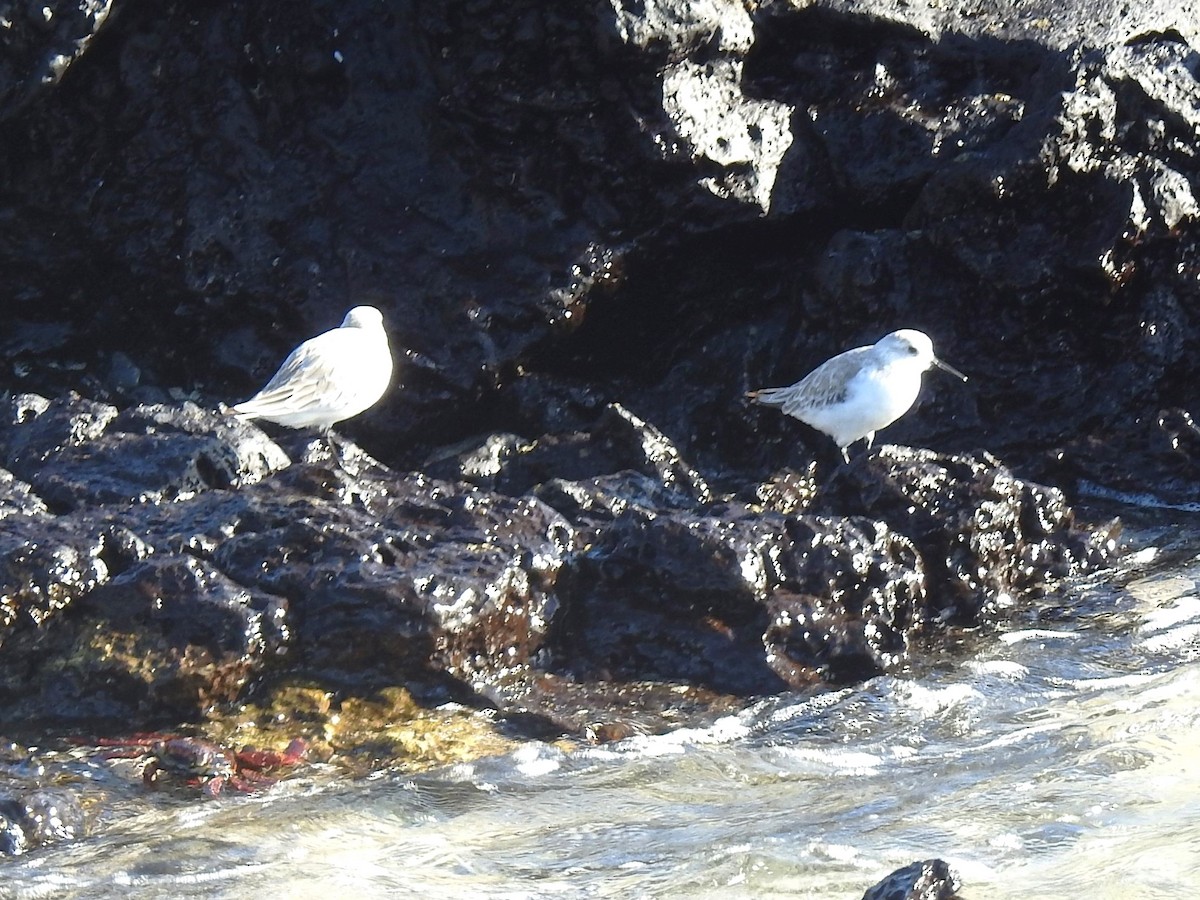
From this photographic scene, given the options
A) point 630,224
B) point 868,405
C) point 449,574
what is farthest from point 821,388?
point 449,574

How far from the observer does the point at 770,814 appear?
5449mm

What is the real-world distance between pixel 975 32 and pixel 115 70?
216 inches

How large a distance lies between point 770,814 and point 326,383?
397cm

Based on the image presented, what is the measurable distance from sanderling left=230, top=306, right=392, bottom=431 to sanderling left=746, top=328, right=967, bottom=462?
243cm

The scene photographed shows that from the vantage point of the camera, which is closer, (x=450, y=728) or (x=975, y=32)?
(x=450, y=728)

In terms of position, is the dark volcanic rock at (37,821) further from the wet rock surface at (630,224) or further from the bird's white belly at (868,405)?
the bird's white belly at (868,405)

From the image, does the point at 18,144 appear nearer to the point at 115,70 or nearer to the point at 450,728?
the point at 115,70

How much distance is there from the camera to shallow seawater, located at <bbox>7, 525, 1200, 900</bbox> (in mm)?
4867

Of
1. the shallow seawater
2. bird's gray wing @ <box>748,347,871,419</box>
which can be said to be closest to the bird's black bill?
bird's gray wing @ <box>748,347,871,419</box>

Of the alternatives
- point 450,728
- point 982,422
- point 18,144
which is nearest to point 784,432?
point 982,422

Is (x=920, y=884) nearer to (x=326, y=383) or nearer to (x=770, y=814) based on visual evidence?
(x=770, y=814)

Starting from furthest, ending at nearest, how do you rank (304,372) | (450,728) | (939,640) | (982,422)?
(982,422) < (304,372) < (939,640) < (450,728)

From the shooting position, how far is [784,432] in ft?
32.6

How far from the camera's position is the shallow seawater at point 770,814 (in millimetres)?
4867
